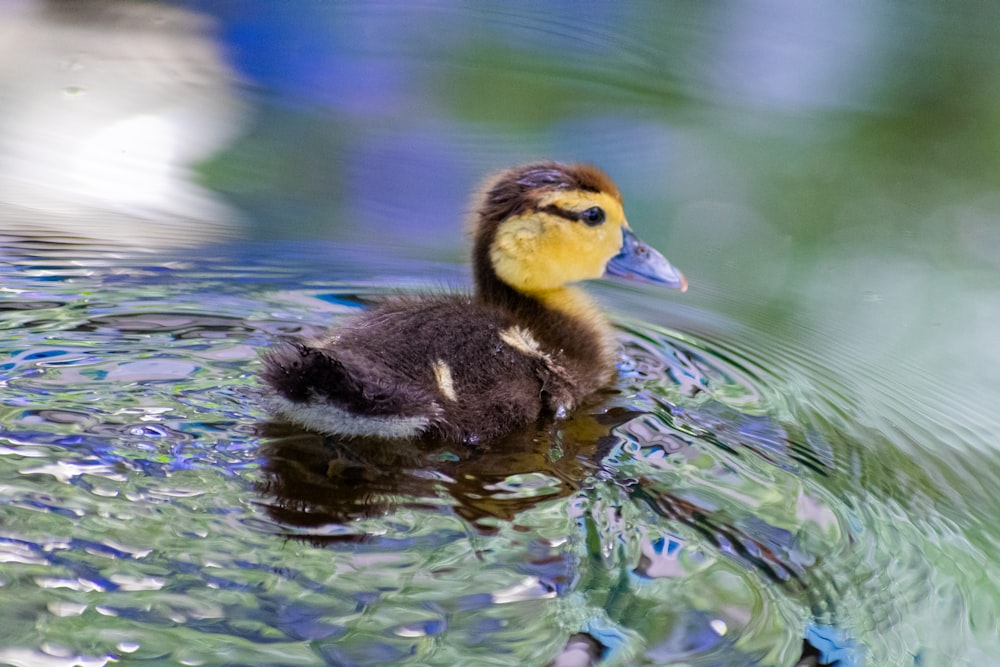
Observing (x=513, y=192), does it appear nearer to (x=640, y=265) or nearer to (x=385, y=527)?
(x=640, y=265)

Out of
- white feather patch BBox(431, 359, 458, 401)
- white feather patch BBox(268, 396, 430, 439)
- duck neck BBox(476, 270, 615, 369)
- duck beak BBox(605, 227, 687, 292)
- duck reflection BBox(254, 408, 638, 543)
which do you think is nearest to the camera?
duck reflection BBox(254, 408, 638, 543)

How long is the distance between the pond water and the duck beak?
18 centimetres

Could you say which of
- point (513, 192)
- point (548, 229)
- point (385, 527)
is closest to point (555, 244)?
point (548, 229)

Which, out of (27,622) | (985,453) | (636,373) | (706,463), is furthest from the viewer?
(636,373)

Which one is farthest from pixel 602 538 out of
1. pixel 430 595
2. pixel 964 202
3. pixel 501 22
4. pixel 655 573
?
pixel 501 22

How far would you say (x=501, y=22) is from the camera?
181 inches

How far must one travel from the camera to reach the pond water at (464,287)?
1.68 meters

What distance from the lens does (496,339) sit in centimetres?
234

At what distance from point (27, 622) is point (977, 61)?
161 inches

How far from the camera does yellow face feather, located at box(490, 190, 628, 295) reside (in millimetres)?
2592

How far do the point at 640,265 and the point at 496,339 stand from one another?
1.87 ft

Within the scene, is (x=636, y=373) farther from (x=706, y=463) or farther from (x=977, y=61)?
(x=977, y=61)

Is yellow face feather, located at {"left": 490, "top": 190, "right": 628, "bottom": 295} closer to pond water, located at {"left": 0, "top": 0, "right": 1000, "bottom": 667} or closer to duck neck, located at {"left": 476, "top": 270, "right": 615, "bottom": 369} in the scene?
duck neck, located at {"left": 476, "top": 270, "right": 615, "bottom": 369}

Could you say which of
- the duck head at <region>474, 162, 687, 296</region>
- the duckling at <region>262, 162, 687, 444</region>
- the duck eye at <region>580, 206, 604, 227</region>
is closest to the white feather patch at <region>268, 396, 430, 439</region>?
the duckling at <region>262, 162, 687, 444</region>
